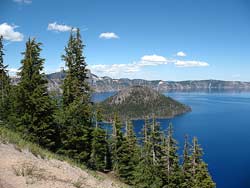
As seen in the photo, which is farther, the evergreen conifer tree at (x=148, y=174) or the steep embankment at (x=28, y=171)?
the evergreen conifer tree at (x=148, y=174)

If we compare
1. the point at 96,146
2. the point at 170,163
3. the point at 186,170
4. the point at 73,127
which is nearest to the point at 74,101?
the point at 73,127

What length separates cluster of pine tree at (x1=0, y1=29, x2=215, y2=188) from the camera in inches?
1016

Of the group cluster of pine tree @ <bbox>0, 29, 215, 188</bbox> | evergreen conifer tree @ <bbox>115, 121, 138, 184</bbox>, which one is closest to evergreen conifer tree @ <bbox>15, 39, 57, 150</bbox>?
cluster of pine tree @ <bbox>0, 29, 215, 188</bbox>

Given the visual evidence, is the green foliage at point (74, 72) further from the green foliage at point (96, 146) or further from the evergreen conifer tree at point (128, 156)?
the evergreen conifer tree at point (128, 156)

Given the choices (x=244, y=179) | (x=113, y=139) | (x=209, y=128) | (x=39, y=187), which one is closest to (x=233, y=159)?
(x=244, y=179)

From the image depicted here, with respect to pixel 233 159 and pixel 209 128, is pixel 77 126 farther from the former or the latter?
pixel 209 128

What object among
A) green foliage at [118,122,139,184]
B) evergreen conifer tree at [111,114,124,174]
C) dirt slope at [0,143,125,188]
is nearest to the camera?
dirt slope at [0,143,125,188]

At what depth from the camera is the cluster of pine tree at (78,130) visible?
25812mm

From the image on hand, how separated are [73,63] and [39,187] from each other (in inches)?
833

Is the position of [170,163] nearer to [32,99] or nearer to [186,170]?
[186,170]

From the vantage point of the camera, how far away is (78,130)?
29859 mm

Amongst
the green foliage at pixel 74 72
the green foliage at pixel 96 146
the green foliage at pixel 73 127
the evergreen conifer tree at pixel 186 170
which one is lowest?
the evergreen conifer tree at pixel 186 170

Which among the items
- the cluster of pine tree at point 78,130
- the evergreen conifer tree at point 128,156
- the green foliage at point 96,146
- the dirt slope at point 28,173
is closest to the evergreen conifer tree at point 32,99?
the cluster of pine tree at point 78,130

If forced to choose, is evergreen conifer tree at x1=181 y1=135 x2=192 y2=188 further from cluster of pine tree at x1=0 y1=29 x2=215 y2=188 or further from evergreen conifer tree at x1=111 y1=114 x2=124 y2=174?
evergreen conifer tree at x1=111 y1=114 x2=124 y2=174
